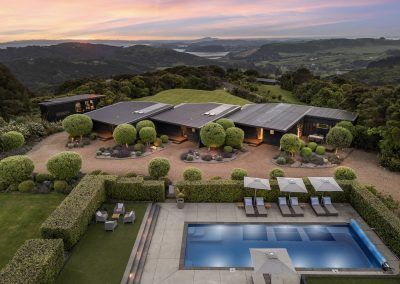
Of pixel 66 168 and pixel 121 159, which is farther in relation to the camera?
pixel 121 159

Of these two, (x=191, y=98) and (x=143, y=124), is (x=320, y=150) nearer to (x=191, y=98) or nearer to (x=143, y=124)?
(x=143, y=124)

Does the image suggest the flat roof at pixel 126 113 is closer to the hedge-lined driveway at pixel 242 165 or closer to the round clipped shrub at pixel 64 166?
the hedge-lined driveway at pixel 242 165

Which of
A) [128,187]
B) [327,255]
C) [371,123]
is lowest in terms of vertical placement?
[327,255]

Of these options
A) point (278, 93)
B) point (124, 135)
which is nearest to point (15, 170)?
point (124, 135)

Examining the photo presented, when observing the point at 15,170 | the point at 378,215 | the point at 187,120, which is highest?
the point at 187,120

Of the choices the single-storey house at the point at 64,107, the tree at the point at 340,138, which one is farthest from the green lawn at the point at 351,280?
the single-storey house at the point at 64,107

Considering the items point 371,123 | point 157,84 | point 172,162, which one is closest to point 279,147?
point 371,123

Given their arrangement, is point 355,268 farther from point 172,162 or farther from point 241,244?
point 172,162
